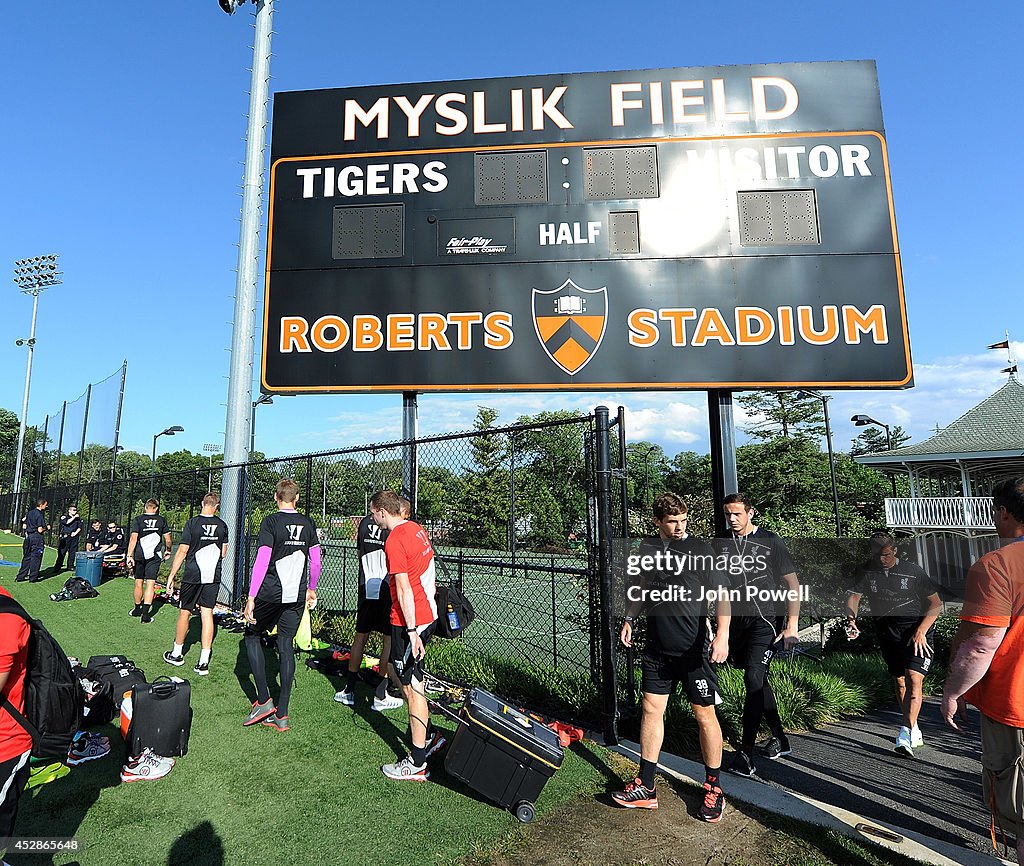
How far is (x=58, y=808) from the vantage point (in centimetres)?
355

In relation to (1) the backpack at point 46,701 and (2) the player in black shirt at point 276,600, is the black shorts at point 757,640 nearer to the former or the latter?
(2) the player in black shirt at point 276,600

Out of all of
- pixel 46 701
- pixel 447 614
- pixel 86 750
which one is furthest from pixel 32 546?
pixel 46 701

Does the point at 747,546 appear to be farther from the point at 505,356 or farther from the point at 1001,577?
the point at 505,356

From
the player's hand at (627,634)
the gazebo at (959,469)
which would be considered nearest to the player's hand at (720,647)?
the player's hand at (627,634)

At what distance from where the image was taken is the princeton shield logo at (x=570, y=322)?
25.0 ft

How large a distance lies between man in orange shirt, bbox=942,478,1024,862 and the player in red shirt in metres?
2.88

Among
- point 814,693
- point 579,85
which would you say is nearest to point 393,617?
point 814,693

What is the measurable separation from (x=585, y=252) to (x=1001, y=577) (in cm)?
622

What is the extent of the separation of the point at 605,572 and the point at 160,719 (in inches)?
130

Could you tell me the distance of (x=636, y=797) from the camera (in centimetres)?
371

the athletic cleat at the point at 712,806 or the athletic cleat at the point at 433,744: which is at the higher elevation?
the athletic cleat at the point at 433,744

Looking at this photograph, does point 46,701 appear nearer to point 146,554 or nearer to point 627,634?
point 627,634

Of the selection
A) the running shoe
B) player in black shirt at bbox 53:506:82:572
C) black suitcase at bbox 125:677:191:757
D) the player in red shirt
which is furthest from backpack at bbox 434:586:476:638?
player in black shirt at bbox 53:506:82:572

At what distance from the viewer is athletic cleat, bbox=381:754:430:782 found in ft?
13.1
